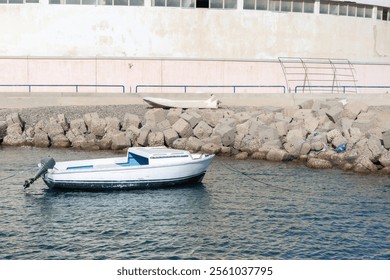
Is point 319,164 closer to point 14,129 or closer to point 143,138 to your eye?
point 143,138

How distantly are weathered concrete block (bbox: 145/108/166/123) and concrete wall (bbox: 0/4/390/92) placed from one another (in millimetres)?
6780

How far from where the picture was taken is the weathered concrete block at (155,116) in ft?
Result: 145

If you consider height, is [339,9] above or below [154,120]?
above

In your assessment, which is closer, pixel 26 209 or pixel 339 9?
pixel 26 209

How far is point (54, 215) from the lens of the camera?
2589 cm

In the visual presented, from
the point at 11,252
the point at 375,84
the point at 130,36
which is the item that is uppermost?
the point at 130,36

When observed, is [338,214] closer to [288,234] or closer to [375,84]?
[288,234]

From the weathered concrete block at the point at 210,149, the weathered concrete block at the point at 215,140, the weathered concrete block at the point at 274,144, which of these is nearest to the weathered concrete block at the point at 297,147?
the weathered concrete block at the point at 274,144

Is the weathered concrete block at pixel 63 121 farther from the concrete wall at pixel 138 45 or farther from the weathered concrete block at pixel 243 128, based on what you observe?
the weathered concrete block at pixel 243 128

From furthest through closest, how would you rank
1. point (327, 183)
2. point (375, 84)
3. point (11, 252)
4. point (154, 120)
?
1. point (375, 84)
2. point (154, 120)
3. point (327, 183)
4. point (11, 252)

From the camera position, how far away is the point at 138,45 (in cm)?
5141

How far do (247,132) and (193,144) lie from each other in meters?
3.75

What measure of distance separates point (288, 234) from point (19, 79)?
3194cm

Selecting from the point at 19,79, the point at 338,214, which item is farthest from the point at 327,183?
A: the point at 19,79
